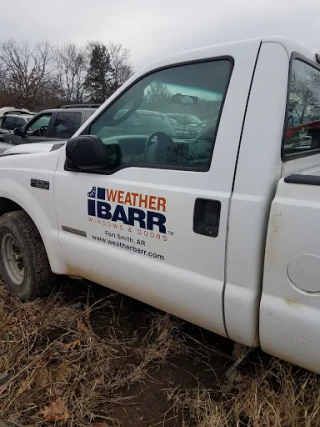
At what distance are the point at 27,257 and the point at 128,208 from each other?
1258 mm

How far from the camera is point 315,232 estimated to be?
151 centimetres

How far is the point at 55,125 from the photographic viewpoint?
26.5ft

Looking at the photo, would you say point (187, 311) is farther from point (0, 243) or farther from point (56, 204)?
point (0, 243)

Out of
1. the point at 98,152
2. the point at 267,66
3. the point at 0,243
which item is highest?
the point at 267,66

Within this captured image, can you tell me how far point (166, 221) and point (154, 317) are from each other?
113 centimetres

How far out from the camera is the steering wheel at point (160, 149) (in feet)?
6.95

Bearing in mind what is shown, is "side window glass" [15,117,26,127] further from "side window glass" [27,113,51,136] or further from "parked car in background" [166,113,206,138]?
"parked car in background" [166,113,206,138]

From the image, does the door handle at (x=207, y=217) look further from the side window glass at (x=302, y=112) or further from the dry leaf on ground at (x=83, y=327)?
the dry leaf on ground at (x=83, y=327)

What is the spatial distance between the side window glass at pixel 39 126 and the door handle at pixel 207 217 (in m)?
7.63

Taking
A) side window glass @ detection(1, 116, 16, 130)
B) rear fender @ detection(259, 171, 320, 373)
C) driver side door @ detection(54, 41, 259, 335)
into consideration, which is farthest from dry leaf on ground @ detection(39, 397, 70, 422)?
side window glass @ detection(1, 116, 16, 130)

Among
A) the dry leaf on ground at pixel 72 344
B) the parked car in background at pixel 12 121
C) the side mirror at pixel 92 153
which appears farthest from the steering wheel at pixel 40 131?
the dry leaf on ground at pixel 72 344

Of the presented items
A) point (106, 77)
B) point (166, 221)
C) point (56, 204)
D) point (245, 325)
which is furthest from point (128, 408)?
point (106, 77)

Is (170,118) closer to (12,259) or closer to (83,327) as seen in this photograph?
(83,327)

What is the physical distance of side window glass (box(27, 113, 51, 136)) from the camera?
28.8 feet
